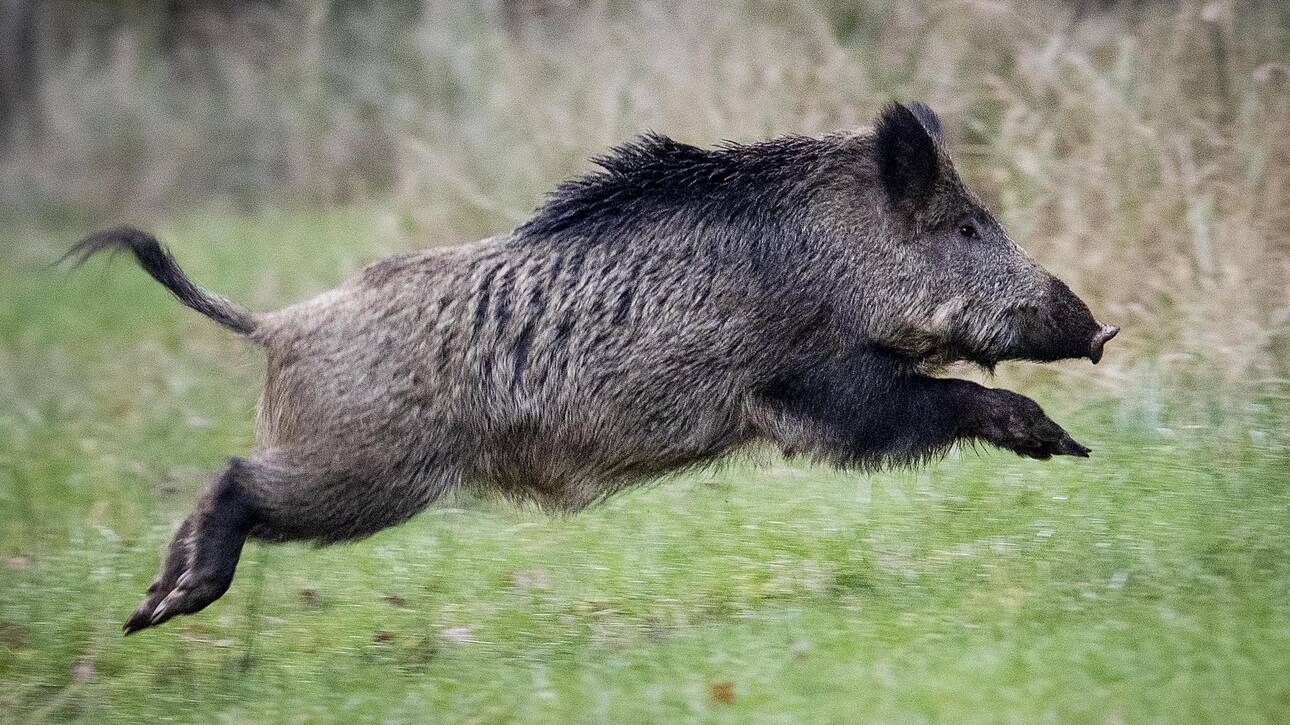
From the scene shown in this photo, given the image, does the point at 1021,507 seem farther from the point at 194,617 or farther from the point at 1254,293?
the point at 194,617

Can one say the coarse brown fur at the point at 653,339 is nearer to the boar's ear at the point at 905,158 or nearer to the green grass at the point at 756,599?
the boar's ear at the point at 905,158

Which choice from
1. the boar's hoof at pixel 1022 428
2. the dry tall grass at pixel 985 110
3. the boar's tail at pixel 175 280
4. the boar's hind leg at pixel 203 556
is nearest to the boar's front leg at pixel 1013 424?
the boar's hoof at pixel 1022 428

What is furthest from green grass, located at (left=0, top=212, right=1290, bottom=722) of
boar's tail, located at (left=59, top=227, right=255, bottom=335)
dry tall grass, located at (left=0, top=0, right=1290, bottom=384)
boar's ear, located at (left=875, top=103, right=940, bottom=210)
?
boar's ear, located at (left=875, top=103, right=940, bottom=210)

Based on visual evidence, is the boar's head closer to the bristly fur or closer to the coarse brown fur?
the coarse brown fur

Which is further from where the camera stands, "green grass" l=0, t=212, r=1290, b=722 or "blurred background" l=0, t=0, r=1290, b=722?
"blurred background" l=0, t=0, r=1290, b=722

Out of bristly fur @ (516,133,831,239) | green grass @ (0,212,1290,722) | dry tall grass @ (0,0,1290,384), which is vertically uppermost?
dry tall grass @ (0,0,1290,384)

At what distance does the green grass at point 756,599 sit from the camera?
363 cm

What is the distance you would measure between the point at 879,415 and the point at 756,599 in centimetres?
67

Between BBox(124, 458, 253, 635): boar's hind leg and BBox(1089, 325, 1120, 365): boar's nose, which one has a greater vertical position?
BBox(1089, 325, 1120, 365): boar's nose

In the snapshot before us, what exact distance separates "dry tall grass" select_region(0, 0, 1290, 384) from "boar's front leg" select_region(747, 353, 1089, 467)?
1606 millimetres

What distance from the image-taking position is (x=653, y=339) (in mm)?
4488

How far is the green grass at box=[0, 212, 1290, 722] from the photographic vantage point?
3.63 meters

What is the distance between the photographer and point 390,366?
4.37 metres

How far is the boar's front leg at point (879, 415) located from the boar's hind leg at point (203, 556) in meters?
1.53
